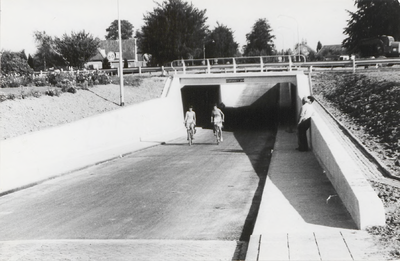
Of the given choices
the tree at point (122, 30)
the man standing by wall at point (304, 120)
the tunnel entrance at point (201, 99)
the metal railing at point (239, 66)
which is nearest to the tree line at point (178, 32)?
the metal railing at point (239, 66)

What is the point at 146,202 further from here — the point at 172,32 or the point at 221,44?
the point at 221,44

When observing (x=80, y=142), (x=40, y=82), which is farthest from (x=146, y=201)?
(x=40, y=82)

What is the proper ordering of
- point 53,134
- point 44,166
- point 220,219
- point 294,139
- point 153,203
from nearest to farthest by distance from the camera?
point 220,219
point 153,203
point 44,166
point 53,134
point 294,139

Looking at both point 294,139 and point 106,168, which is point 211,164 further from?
point 294,139

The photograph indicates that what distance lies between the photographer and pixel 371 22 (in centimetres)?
5081

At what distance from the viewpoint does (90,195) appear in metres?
12.6

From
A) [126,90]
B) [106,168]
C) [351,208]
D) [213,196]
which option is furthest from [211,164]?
[126,90]

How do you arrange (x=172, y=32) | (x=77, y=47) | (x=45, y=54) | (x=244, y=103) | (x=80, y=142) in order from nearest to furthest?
(x=80, y=142) < (x=77, y=47) < (x=244, y=103) < (x=172, y=32) < (x=45, y=54)

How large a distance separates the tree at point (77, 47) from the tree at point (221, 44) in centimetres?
3354

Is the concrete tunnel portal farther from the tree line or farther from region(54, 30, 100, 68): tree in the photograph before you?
region(54, 30, 100, 68): tree

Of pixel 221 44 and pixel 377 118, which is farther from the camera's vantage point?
pixel 221 44

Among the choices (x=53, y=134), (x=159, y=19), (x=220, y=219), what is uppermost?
(x=159, y=19)

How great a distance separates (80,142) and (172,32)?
120 ft

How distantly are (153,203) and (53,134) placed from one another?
746 centimetres
